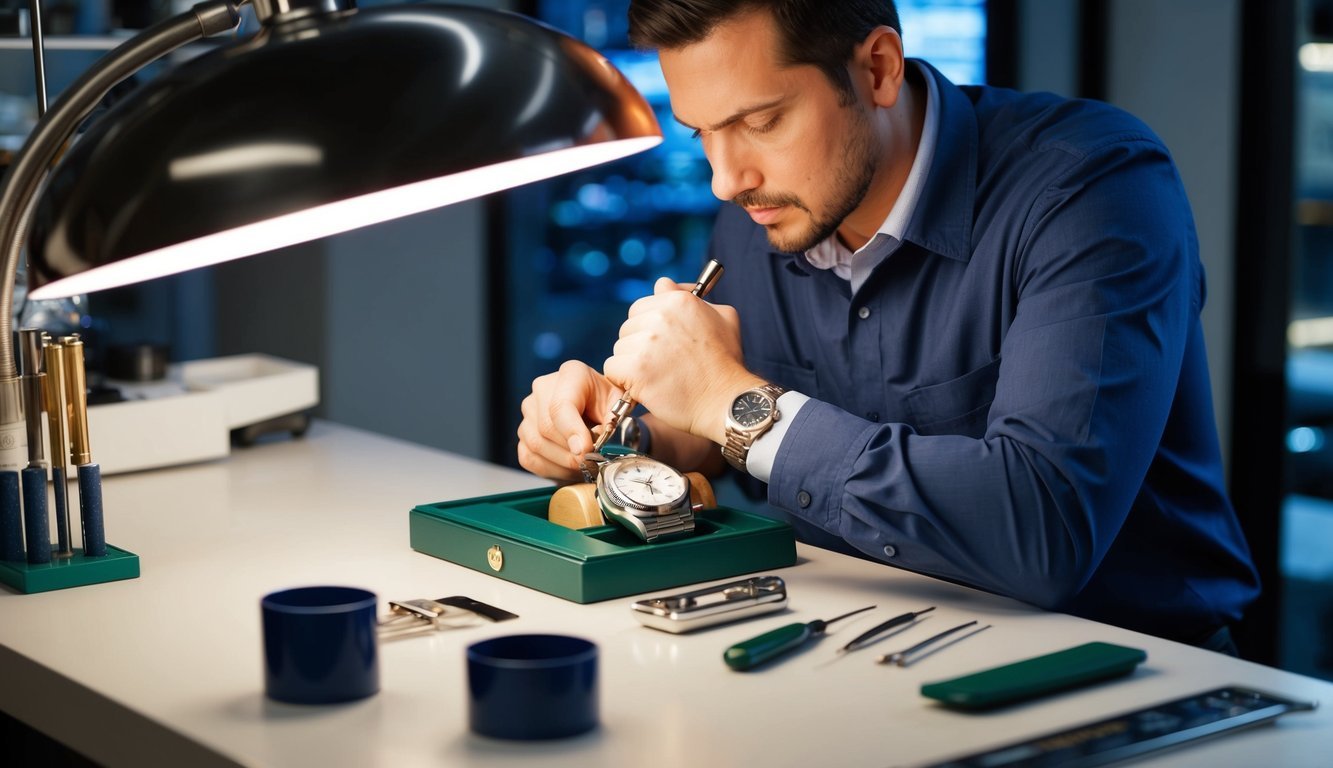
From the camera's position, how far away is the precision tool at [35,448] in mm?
1470

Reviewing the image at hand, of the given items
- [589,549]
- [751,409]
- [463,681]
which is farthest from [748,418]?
[463,681]

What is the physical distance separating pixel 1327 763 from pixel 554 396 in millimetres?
981

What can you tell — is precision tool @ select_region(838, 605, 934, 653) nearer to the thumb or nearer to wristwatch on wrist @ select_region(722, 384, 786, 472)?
wristwatch on wrist @ select_region(722, 384, 786, 472)

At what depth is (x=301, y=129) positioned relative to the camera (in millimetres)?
1012

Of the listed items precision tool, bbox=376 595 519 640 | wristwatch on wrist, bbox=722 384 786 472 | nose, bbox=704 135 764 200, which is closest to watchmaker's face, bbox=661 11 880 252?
nose, bbox=704 135 764 200

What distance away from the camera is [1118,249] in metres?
1.54

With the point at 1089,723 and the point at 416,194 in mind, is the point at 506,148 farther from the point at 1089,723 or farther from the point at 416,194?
the point at 1089,723

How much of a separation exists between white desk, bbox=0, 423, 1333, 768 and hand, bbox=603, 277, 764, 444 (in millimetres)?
199

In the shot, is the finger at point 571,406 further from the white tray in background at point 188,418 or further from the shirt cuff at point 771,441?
the white tray in background at point 188,418

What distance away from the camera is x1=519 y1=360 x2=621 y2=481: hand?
1.72 meters

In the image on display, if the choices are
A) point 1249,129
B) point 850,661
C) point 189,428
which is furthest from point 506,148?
point 1249,129

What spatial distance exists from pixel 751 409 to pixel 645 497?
148 mm

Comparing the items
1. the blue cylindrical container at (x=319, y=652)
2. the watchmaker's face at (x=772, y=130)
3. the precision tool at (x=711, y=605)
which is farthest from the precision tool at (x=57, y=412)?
the watchmaker's face at (x=772, y=130)

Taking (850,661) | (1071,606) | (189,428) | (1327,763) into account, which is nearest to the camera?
(1327,763)
